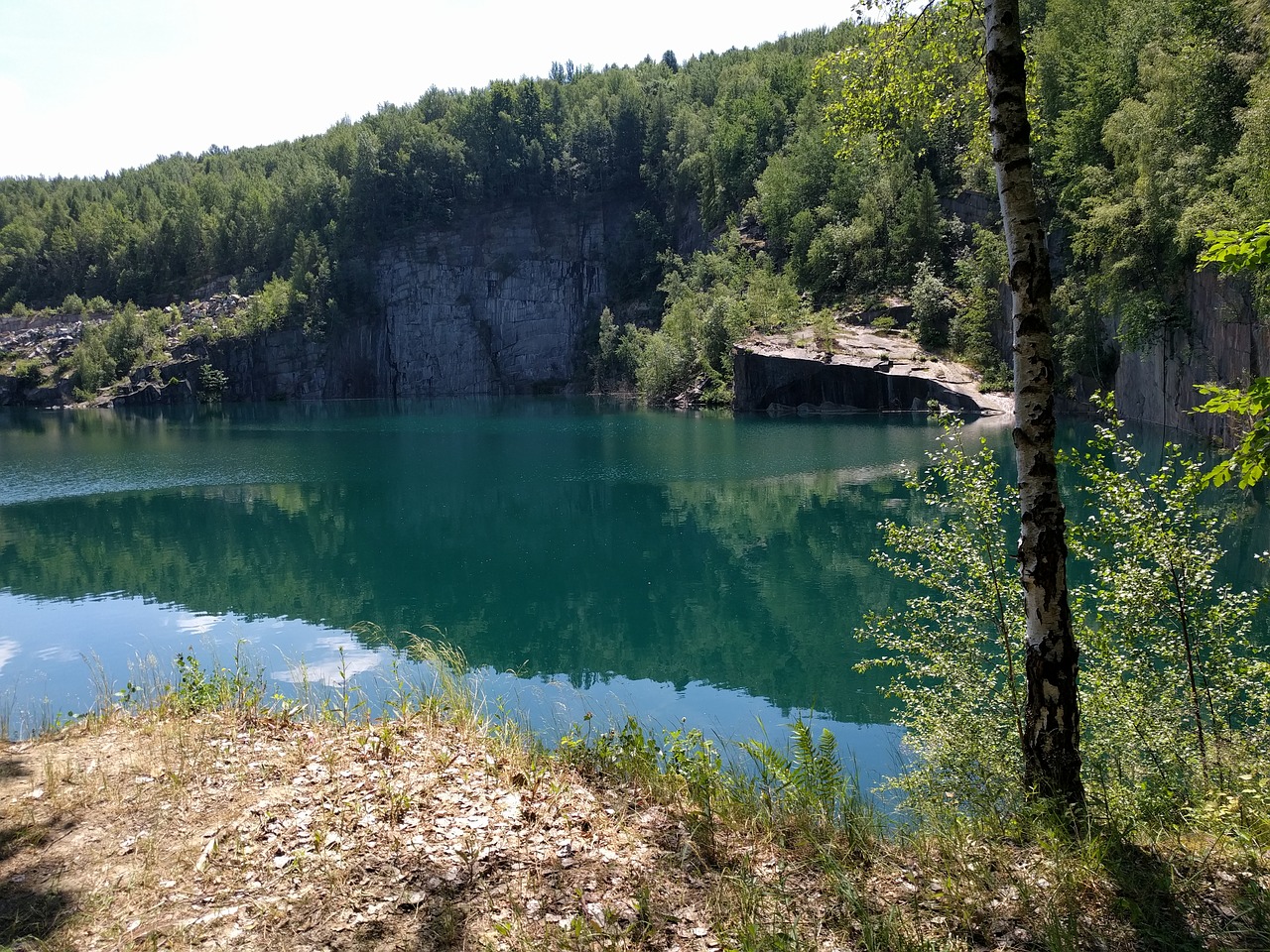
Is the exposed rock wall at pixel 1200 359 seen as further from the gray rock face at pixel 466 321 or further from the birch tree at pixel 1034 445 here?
the gray rock face at pixel 466 321

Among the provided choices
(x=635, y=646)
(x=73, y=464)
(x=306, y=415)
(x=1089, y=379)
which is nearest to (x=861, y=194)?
(x=1089, y=379)

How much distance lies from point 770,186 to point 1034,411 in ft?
260

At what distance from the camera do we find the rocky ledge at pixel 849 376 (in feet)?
183

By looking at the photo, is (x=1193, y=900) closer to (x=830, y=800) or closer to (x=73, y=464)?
(x=830, y=800)

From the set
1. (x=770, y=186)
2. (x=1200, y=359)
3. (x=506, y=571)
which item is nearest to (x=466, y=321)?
(x=770, y=186)

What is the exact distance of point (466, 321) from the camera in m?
106

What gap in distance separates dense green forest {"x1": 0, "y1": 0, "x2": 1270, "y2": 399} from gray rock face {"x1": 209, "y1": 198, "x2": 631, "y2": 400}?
336 centimetres

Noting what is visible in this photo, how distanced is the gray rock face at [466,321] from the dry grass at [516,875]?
325 ft

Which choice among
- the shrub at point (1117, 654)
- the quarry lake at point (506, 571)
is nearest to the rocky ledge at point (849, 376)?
the quarry lake at point (506, 571)

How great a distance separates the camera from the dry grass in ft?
14.3

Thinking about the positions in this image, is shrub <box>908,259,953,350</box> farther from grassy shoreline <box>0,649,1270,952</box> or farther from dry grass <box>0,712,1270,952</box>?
dry grass <box>0,712,1270,952</box>

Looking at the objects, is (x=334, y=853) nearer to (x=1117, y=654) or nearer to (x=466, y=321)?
(x=1117, y=654)

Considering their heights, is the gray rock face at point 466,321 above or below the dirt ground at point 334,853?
above

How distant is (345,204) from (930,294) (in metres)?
81.9
